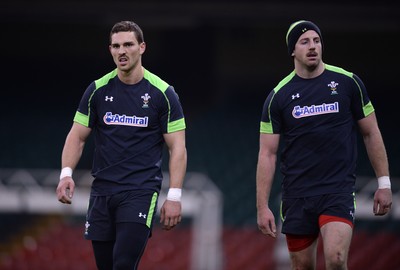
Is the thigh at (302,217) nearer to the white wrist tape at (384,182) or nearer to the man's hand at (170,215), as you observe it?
the white wrist tape at (384,182)

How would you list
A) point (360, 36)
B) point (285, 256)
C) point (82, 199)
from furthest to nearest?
1. point (360, 36)
2. point (82, 199)
3. point (285, 256)

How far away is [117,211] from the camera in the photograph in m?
5.83

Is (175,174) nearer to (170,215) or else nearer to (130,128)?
(170,215)

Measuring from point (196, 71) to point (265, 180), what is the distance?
1154cm

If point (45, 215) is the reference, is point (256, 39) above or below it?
above

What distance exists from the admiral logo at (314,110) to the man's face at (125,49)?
122cm

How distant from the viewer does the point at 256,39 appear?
17609 millimetres

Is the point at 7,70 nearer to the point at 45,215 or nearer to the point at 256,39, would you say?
the point at 45,215

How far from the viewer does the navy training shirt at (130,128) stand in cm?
589

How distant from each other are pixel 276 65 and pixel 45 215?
18.8 feet

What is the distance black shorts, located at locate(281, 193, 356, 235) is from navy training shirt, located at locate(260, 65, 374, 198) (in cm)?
5

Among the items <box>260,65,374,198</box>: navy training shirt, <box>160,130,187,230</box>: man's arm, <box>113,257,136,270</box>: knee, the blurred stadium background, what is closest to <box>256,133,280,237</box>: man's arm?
<box>260,65,374,198</box>: navy training shirt

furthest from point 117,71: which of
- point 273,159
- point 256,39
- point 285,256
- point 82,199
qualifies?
point 256,39

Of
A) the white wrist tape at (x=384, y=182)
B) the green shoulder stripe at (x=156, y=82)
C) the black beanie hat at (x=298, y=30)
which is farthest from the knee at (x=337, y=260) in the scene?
the green shoulder stripe at (x=156, y=82)
